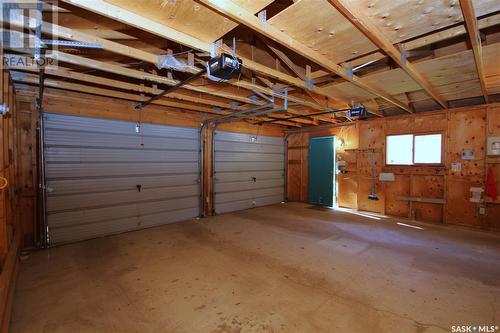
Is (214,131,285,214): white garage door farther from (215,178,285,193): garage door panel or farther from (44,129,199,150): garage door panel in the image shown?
(44,129,199,150): garage door panel

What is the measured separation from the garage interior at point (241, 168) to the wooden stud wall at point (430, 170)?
3 cm

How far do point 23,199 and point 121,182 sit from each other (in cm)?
134

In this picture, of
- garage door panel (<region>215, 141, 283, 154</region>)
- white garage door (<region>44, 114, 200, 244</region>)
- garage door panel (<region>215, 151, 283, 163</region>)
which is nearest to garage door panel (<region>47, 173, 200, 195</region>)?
white garage door (<region>44, 114, 200, 244</region>)

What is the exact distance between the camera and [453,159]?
185 inches

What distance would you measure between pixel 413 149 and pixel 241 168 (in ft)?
13.3

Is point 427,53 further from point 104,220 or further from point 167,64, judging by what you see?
point 104,220

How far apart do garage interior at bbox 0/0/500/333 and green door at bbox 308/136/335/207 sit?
6cm

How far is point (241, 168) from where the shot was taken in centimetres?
629

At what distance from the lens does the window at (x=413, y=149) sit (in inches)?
195

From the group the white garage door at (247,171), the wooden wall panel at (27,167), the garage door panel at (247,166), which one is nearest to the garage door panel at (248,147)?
the white garage door at (247,171)

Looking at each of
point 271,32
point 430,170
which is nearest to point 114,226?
point 271,32

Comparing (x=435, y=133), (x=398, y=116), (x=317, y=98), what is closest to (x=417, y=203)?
(x=435, y=133)

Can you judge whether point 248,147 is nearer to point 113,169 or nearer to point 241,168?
point 241,168

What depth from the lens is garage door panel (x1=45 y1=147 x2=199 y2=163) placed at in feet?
12.2
